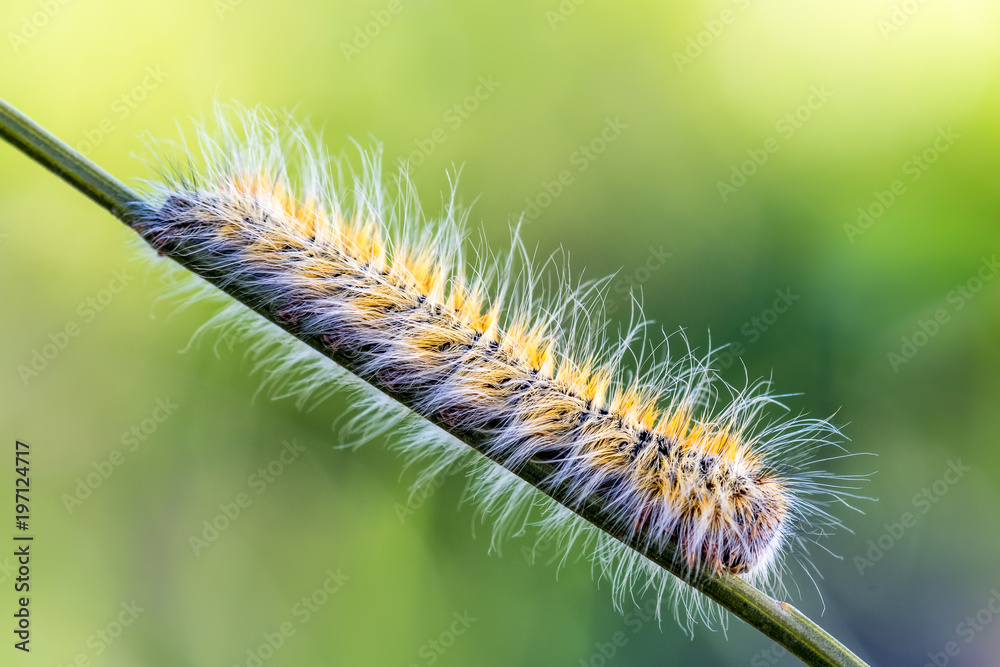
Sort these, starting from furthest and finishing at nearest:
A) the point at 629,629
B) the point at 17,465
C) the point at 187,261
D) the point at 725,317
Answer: the point at 725,317 < the point at 629,629 < the point at 17,465 < the point at 187,261

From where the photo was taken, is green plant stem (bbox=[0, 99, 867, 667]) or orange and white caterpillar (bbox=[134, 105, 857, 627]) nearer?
green plant stem (bbox=[0, 99, 867, 667])

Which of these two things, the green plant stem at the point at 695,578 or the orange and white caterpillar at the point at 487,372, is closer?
the green plant stem at the point at 695,578

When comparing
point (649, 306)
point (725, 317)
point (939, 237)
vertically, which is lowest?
point (649, 306)

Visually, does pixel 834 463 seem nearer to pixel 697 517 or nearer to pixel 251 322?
pixel 697 517

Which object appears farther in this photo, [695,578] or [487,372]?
[487,372]

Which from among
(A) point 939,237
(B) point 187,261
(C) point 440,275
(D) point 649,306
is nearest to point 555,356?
(C) point 440,275

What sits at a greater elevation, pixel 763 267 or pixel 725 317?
pixel 763 267

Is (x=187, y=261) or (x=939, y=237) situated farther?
(x=939, y=237)

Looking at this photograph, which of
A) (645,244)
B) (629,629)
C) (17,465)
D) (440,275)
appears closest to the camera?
(440,275)
